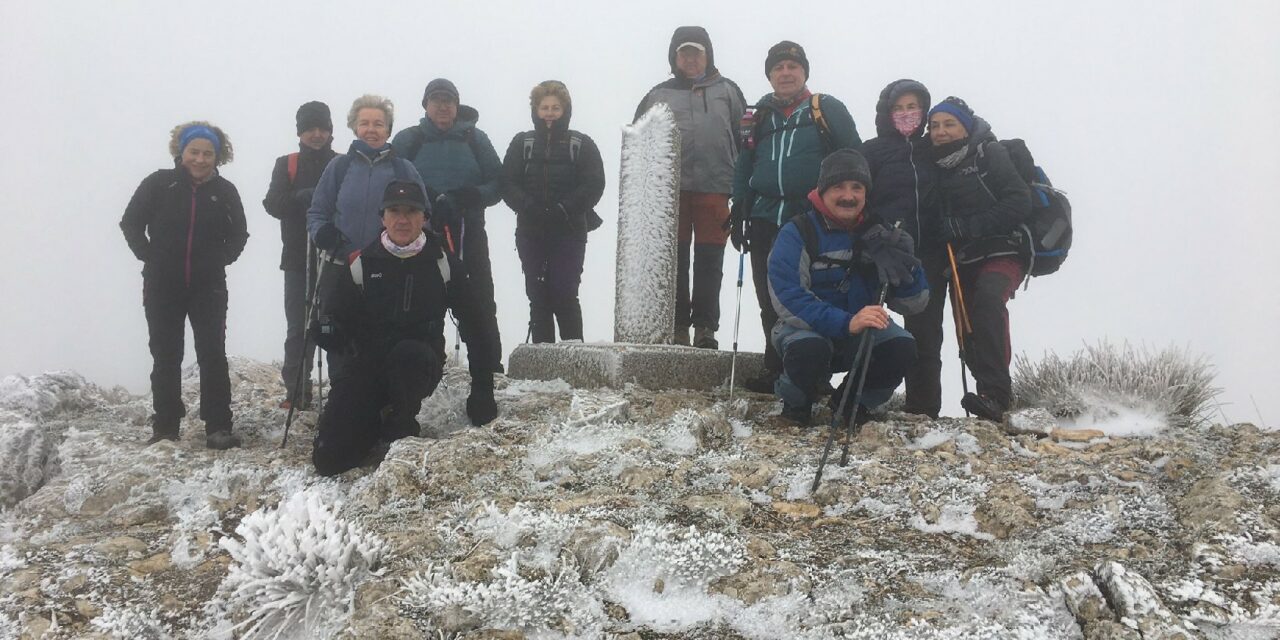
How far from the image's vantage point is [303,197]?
6.15m

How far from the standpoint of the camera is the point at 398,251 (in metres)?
4.77

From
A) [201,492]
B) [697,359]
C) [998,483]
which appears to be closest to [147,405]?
[201,492]

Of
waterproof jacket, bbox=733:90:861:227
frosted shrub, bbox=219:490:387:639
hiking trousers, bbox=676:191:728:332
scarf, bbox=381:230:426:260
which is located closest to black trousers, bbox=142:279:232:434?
scarf, bbox=381:230:426:260

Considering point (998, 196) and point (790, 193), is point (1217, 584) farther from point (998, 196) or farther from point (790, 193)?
point (790, 193)

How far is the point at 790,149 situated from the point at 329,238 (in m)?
2.96

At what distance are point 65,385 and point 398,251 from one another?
366 cm

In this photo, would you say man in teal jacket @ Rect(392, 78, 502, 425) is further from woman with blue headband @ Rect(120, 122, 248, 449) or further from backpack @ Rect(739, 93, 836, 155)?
backpack @ Rect(739, 93, 836, 155)

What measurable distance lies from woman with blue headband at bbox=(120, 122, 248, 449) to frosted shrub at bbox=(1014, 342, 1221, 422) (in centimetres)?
501

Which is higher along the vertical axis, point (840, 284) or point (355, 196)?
point (355, 196)

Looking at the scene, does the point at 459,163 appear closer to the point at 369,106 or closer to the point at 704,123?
the point at 369,106

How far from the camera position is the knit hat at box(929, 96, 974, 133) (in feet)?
17.0

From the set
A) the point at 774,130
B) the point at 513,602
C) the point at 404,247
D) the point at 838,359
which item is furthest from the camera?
the point at 774,130

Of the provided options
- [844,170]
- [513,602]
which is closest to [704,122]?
[844,170]

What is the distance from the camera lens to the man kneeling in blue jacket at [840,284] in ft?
15.3
